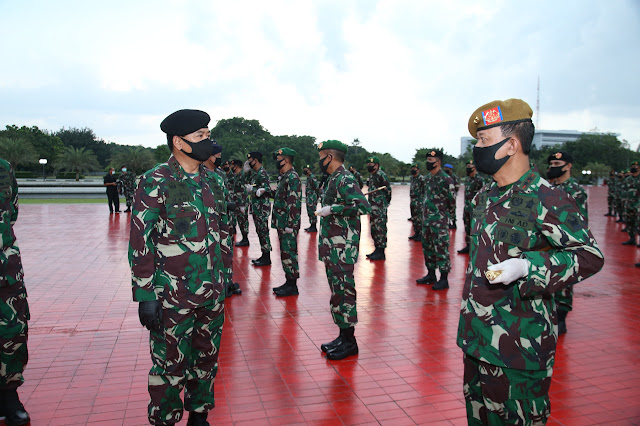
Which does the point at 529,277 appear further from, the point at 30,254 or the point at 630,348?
the point at 30,254

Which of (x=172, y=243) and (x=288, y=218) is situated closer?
(x=172, y=243)

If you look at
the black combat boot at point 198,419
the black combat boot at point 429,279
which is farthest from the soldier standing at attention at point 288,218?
the black combat boot at point 198,419

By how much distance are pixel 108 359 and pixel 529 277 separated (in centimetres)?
397

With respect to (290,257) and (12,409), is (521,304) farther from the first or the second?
(290,257)

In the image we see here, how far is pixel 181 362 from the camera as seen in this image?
9.32 ft

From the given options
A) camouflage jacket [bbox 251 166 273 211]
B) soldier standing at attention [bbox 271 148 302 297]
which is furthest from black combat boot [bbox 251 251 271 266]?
soldier standing at attention [bbox 271 148 302 297]

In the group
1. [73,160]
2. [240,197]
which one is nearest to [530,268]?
[240,197]

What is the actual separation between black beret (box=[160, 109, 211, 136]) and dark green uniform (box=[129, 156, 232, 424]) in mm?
204

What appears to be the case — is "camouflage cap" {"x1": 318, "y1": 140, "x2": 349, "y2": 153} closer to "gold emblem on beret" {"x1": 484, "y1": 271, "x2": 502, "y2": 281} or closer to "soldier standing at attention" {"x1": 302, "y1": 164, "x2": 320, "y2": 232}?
"gold emblem on beret" {"x1": 484, "y1": 271, "x2": 502, "y2": 281}

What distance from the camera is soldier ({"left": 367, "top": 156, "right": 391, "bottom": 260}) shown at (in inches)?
363

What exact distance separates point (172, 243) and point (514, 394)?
6.84ft

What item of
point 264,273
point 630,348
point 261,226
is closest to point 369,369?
point 630,348

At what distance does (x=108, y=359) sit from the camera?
4.37 meters

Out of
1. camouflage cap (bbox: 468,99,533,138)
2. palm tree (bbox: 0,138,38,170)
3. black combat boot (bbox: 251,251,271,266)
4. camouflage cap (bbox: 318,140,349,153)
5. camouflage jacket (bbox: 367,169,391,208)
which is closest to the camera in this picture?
camouflage cap (bbox: 468,99,533,138)
